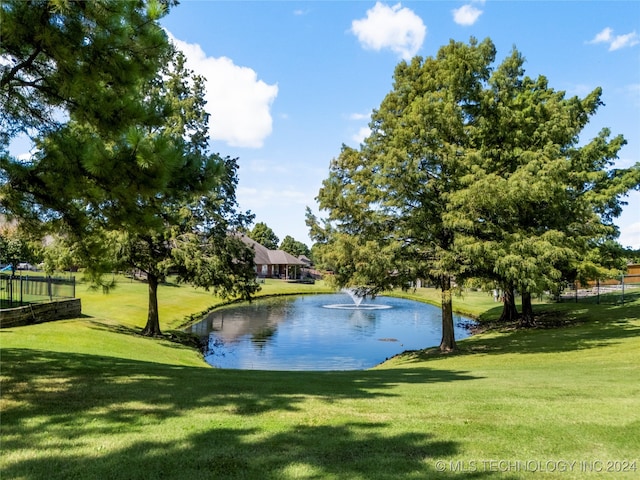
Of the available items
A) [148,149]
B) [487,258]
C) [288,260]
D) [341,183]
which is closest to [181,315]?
[341,183]

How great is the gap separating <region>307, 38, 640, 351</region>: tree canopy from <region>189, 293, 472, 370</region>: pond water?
4662mm

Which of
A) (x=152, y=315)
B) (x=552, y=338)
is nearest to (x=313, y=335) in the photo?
(x=152, y=315)

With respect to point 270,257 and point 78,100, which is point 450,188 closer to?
point 78,100

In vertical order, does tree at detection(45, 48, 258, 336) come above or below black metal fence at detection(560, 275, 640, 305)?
above

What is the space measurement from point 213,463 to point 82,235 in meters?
4.75

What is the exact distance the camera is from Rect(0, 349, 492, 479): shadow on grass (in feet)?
13.6

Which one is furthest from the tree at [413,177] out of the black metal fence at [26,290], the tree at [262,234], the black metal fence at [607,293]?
the tree at [262,234]

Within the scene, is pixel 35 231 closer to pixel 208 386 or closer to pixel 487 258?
pixel 208 386

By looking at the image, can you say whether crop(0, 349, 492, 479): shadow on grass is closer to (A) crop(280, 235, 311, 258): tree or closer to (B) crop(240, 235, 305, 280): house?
(B) crop(240, 235, 305, 280): house

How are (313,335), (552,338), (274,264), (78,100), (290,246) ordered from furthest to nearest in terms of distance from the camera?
(290,246)
(274,264)
(313,335)
(552,338)
(78,100)

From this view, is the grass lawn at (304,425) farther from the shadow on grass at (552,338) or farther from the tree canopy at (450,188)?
the shadow on grass at (552,338)

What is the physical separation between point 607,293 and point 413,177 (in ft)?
92.3

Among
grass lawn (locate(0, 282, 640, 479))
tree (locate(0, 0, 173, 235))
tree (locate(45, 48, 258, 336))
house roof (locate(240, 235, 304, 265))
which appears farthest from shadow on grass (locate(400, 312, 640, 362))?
house roof (locate(240, 235, 304, 265))

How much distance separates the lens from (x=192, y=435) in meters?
4.95
